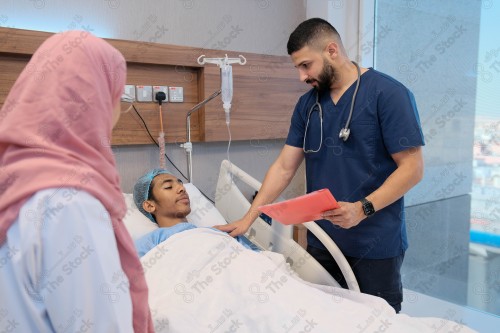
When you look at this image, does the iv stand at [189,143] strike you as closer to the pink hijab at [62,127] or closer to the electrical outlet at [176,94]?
the electrical outlet at [176,94]

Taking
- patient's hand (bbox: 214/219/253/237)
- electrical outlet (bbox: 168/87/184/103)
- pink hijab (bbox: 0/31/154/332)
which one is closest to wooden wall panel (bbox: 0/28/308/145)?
electrical outlet (bbox: 168/87/184/103)

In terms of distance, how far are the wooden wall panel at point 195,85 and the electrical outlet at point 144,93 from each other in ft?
0.10

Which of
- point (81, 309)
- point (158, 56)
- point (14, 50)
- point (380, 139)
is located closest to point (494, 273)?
point (380, 139)

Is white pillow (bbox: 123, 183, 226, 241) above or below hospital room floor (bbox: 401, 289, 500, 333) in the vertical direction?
above

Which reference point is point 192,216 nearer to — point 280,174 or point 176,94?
point 280,174

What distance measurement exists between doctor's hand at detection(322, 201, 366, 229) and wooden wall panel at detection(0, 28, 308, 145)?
4.11 feet

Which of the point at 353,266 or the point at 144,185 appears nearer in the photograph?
the point at 353,266

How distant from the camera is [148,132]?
96.8 inches

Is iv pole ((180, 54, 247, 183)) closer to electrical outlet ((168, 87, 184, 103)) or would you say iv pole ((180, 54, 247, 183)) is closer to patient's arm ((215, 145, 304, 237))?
electrical outlet ((168, 87, 184, 103))

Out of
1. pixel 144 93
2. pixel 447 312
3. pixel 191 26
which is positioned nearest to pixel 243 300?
pixel 144 93

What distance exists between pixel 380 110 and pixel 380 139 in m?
0.12

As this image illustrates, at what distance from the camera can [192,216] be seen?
2.30 metres

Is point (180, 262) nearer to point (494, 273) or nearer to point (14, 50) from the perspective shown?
point (14, 50)

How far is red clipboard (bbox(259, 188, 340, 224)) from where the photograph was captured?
139cm
